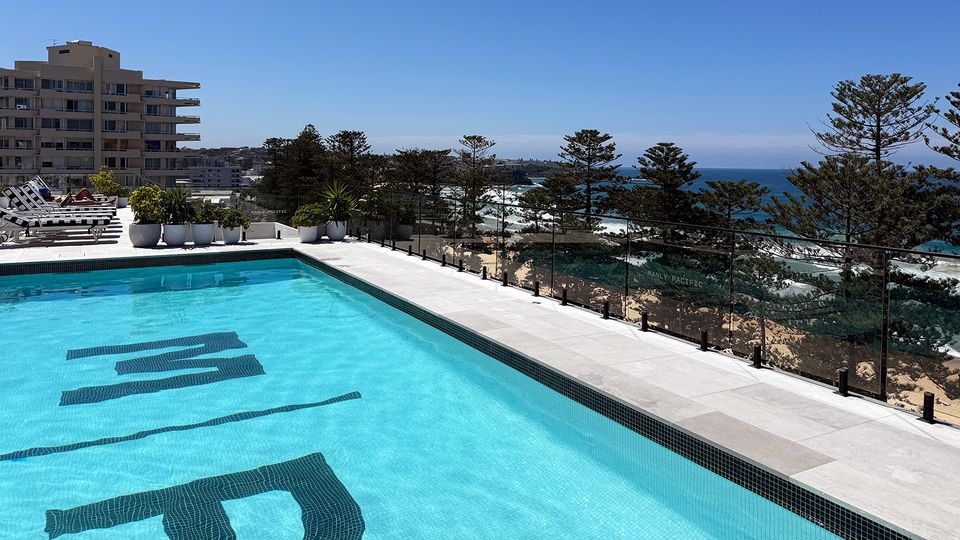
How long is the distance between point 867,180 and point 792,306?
1771cm

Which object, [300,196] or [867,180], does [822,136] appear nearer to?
[867,180]

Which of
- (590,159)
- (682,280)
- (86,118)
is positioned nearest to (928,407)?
(682,280)

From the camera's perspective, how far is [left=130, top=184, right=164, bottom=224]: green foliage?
1151cm

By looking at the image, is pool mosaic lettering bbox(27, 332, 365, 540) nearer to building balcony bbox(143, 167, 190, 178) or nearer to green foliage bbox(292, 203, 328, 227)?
green foliage bbox(292, 203, 328, 227)

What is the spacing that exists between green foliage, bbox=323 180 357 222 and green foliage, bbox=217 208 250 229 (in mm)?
1558

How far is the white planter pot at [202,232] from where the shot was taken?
11938 millimetres

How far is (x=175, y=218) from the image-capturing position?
38.7 feet

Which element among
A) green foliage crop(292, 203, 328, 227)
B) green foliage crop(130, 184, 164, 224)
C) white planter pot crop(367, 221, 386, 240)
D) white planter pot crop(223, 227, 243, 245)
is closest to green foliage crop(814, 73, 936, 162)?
white planter pot crop(367, 221, 386, 240)

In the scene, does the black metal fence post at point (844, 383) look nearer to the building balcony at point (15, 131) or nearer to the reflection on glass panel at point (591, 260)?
the reflection on glass panel at point (591, 260)

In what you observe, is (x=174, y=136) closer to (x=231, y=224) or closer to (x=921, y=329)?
(x=231, y=224)

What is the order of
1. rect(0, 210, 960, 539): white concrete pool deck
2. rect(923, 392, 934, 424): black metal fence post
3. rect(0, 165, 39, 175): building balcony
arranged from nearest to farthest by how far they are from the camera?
rect(0, 210, 960, 539): white concrete pool deck
rect(923, 392, 934, 424): black metal fence post
rect(0, 165, 39, 175): building balcony

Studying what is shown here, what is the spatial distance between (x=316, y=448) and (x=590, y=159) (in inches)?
1053

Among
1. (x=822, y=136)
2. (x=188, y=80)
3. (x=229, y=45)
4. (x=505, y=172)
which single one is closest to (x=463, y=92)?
(x=505, y=172)

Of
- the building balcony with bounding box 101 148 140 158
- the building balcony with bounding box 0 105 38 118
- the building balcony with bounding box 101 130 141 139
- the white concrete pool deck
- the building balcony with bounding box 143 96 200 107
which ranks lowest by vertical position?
A: the white concrete pool deck
